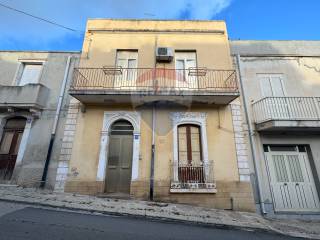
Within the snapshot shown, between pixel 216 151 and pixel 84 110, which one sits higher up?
pixel 84 110

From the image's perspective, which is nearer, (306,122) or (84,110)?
(306,122)

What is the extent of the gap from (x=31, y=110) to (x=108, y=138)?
3.67 m

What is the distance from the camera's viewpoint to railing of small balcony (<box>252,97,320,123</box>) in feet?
26.7

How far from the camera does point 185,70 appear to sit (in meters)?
9.21

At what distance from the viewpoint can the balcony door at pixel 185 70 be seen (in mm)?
8867

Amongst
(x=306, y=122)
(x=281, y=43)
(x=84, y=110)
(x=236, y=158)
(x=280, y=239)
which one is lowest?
(x=280, y=239)

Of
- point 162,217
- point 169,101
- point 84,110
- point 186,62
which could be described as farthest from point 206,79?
point 162,217

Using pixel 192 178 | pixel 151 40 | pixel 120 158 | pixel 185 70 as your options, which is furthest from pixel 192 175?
pixel 151 40

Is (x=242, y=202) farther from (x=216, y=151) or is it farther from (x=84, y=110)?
(x=84, y=110)

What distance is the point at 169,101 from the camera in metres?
8.28

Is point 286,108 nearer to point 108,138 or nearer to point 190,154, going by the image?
point 190,154

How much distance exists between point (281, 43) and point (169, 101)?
6.99 meters

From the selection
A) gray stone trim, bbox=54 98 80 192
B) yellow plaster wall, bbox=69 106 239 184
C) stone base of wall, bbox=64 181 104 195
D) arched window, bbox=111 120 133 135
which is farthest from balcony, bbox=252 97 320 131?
gray stone trim, bbox=54 98 80 192

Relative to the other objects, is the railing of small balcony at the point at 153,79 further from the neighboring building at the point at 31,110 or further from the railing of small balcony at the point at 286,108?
the railing of small balcony at the point at 286,108
